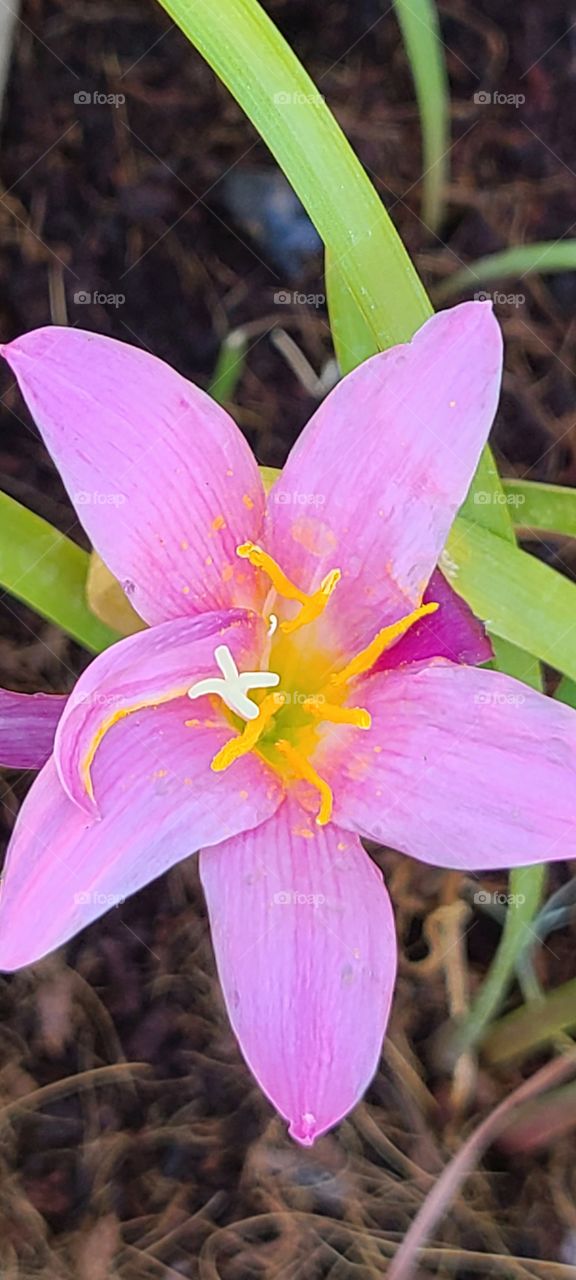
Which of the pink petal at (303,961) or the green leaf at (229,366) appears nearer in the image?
the pink petal at (303,961)

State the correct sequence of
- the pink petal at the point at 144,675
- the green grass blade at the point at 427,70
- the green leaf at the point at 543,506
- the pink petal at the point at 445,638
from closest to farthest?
the pink petal at the point at 144,675, the pink petal at the point at 445,638, the green leaf at the point at 543,506, the green grass blade at the point at 427,70

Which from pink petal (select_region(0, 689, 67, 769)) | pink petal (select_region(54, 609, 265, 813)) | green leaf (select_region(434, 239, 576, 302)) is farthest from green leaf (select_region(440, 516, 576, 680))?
green leaf (select_region(434, 239, 576, 302))

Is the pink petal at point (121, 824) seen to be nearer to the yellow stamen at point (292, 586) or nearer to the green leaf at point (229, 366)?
the yellow stamen at point (292, 586)

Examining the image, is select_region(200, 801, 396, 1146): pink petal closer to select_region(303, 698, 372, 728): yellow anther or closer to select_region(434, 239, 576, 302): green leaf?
select_region(303, 698, 372, 728): yellow anther

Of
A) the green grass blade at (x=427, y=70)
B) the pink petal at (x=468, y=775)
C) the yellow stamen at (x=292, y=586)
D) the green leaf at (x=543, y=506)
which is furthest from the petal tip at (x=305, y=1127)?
the green grass blade at (x=427, y=70)

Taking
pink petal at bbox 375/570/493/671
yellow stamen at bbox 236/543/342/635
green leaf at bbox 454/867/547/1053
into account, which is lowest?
green leaf at bbox 454/867/547/1053

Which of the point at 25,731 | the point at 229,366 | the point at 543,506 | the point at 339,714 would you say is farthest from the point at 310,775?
the point at 229,366

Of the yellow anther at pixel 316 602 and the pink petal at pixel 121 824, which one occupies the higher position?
the yellow anther at pixel 316 602
